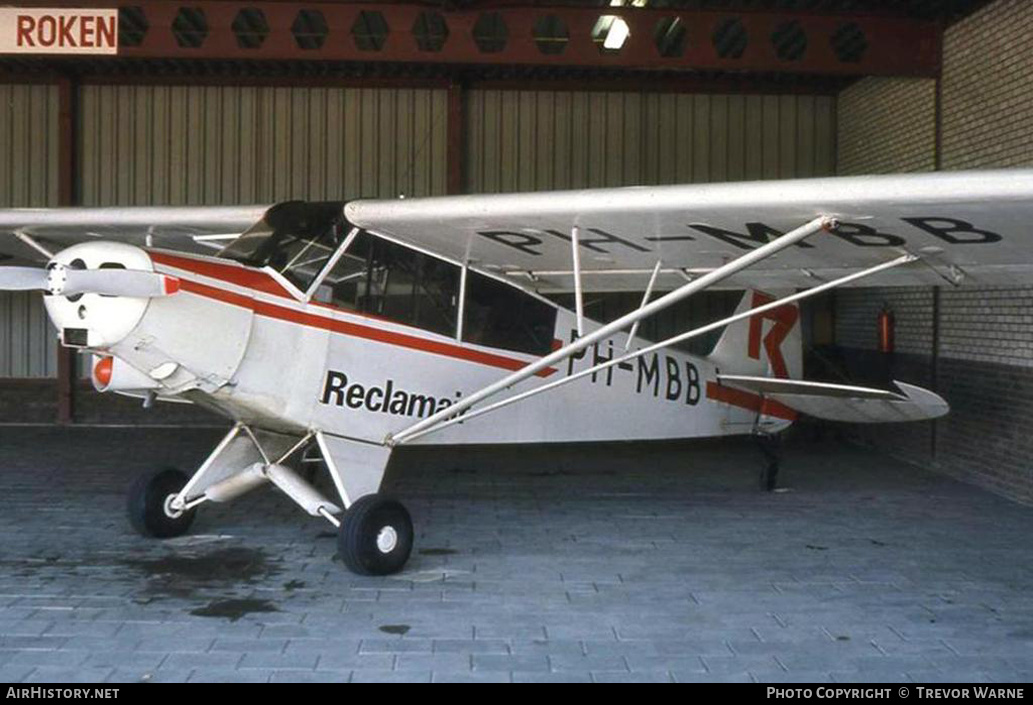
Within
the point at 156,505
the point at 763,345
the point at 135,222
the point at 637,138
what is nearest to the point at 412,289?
the point at 156,505

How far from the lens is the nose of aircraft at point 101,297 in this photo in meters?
5.09

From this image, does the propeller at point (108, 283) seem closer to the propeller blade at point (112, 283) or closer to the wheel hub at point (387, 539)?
the propeller blade at point (112, 283)

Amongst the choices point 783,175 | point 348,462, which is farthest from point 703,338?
point 348,462

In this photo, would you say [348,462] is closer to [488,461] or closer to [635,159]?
[488,461]

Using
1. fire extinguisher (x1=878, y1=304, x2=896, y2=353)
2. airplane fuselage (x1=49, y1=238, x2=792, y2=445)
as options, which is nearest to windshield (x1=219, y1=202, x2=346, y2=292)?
airplane fuselage (x1=49, y1=238, x2=792, y2=445)

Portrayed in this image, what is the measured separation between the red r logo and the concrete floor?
1097mm

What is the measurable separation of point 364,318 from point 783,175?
8.87 m

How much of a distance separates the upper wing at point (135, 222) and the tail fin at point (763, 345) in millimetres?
4155

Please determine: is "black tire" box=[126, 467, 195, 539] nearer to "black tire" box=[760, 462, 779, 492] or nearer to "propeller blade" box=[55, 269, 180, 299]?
"propeller blade" box=[55, 269, 180, 299]

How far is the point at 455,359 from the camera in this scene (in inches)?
271

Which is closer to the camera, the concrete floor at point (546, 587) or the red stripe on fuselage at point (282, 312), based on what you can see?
the concrete floor at point (546, 587)

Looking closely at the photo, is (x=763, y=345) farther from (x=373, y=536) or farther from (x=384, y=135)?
(x=384, y=135)

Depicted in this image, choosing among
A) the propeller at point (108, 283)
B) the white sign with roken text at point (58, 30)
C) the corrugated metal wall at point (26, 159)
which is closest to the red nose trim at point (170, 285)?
the propeller at point (108, 283)

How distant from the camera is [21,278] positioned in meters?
5.49
